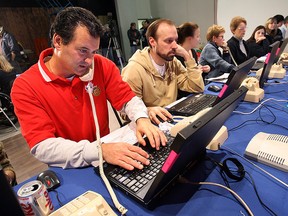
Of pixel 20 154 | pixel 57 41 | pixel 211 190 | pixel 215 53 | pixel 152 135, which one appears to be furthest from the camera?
pixel 215 53

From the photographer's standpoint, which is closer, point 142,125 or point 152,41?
point 142,125

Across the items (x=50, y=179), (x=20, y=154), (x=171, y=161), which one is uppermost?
(x=171, y=161)

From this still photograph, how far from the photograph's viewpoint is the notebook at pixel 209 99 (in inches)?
43.1

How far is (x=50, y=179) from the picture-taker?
784 millimetres

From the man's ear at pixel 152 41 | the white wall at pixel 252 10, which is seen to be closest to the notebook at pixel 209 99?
the man's ear at pixel 152 41

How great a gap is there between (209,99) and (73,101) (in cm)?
89

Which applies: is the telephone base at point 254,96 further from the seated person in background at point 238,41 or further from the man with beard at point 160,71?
the seated person in background at point 238,41

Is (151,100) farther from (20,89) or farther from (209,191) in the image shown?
(209,191)

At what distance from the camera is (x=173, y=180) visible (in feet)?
2.23

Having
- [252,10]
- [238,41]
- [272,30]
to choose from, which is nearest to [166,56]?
[238,41]

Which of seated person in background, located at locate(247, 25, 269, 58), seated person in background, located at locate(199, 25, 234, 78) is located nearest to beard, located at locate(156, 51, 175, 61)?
seated person in background, located at locate(199, 25, 234, 78)

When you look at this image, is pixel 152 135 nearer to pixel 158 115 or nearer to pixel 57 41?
pixel 158 115

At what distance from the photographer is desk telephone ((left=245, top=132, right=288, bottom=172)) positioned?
0.75m

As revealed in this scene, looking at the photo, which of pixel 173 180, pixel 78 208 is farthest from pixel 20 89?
pixel 173 180
